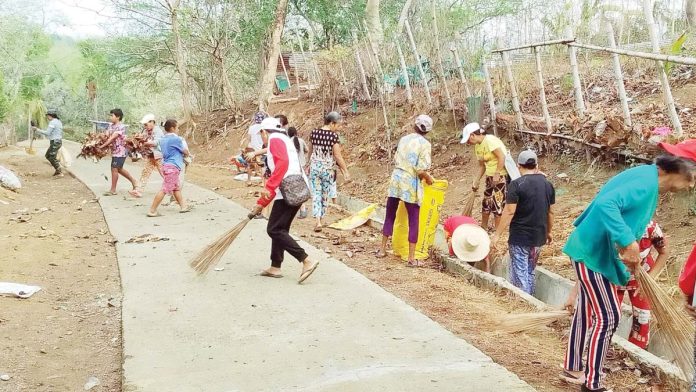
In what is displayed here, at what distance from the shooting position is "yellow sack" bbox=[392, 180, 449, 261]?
271 inches

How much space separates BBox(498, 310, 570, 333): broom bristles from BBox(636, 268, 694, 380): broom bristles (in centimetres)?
84

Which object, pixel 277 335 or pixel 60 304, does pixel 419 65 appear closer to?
pixel 60 304

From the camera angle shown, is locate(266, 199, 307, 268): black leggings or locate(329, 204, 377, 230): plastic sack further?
A: locate(329, 204, 377, 230): plastic sack

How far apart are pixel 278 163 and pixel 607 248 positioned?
287 cm

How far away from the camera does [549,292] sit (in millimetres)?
6137

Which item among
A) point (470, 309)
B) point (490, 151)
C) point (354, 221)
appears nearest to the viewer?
point (470, 309)

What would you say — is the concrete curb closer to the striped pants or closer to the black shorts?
the striped pants

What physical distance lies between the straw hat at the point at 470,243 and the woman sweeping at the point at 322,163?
224 cm

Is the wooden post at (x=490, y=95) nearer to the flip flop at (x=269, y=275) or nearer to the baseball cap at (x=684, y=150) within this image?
the flip flop at (x=269, y=275)

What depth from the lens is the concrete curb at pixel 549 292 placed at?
12.9ft

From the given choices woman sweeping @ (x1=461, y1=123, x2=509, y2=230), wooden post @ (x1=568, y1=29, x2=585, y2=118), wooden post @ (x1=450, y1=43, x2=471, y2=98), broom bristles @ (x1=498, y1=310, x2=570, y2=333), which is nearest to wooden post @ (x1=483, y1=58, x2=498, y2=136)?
wooden post @ (x1=450, y1=43, x2=471, y2=98)

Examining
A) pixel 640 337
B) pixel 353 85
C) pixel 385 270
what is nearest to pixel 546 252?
pixel 385 270

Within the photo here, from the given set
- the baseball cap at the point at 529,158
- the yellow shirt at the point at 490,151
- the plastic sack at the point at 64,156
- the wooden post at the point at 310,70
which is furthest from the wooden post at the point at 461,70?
the wooden post at the point at 310,70

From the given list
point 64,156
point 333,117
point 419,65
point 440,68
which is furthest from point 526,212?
point 64,156
